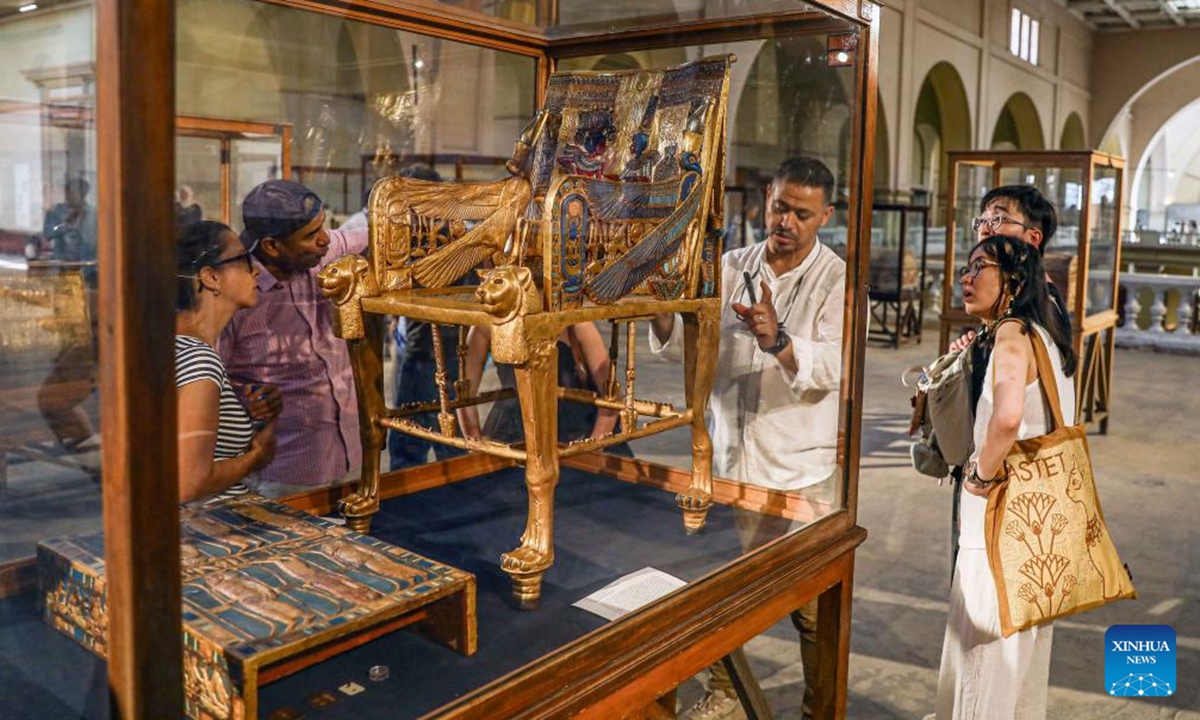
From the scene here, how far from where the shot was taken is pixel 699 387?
2123 millimetres

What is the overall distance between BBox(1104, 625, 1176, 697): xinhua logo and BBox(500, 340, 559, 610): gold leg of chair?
4.79 ft

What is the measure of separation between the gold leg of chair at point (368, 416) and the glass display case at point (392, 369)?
4 centimetres

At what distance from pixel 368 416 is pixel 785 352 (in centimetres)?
85

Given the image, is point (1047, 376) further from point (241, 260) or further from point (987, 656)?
point (241, 260)

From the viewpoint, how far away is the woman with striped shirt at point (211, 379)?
3.64 ft

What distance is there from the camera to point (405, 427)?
1933mm

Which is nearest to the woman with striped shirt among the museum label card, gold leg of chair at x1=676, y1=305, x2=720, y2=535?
the museum label card

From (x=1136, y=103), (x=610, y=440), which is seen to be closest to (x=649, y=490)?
(x=610, y=440)

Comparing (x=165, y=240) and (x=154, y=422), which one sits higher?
(x=165, y=240)

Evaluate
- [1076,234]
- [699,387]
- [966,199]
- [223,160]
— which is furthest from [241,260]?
[966,199]

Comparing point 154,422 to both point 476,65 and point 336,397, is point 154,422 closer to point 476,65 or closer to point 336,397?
point 336,397

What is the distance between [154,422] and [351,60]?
1.49 m

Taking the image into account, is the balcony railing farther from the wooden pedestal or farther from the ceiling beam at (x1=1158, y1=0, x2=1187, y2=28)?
the wooden pedestal

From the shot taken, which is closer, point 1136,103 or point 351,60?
point 351,60
